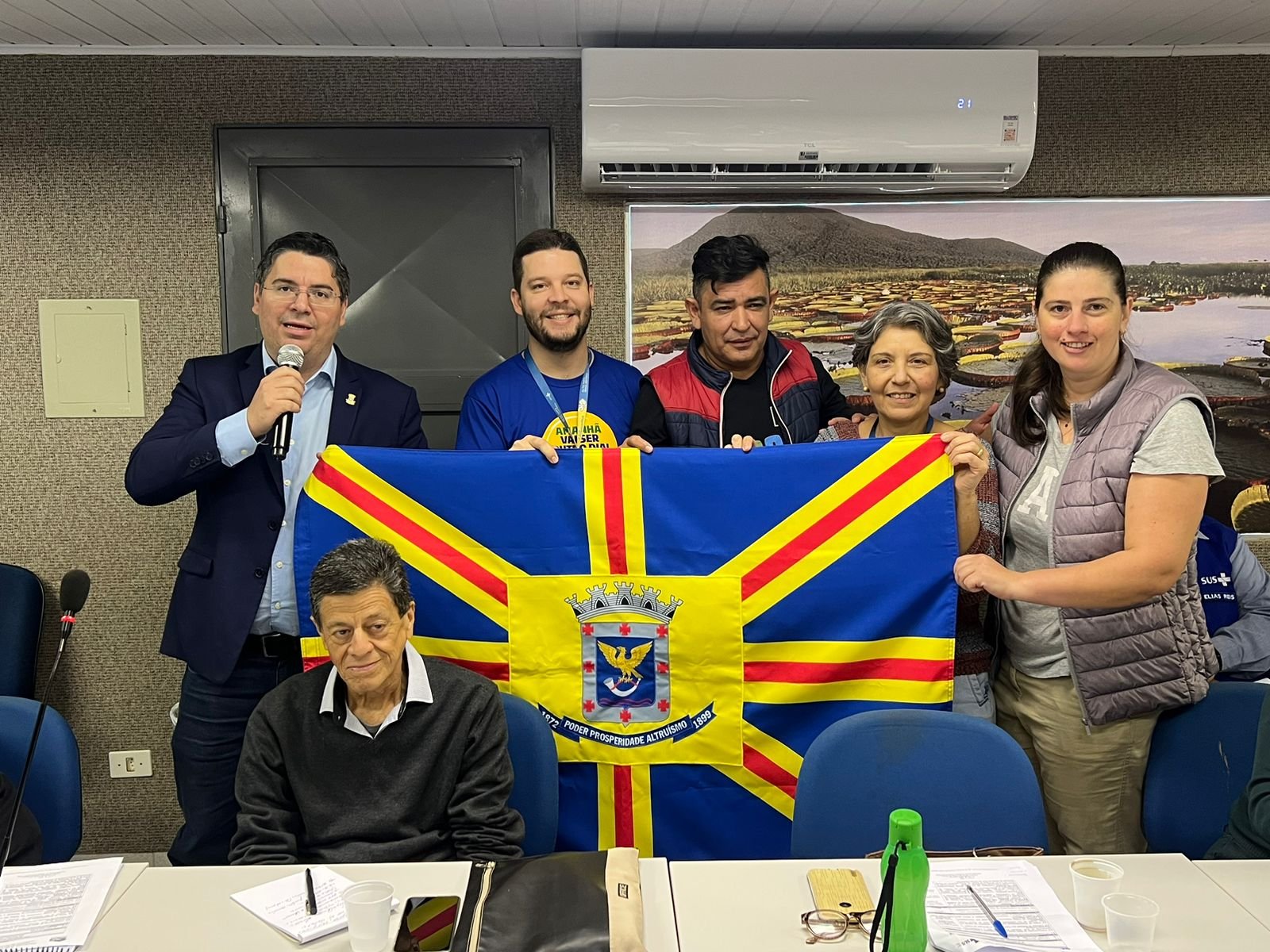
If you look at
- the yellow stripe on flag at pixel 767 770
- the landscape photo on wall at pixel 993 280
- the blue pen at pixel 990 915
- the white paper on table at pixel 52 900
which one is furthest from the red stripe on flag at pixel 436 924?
the landscape photo on wall at pixel 993 280

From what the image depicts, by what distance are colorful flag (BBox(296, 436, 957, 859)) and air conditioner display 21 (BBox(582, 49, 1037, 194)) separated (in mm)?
1239

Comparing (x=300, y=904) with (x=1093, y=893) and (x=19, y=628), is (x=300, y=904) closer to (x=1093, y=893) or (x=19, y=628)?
(x=1093, y=893)

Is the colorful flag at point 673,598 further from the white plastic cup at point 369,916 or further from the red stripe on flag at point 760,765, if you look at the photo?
the white plastic cup at point 369,916

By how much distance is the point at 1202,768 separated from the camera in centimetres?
231

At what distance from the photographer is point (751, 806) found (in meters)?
2.51

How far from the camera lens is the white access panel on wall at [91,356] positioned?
140 inches

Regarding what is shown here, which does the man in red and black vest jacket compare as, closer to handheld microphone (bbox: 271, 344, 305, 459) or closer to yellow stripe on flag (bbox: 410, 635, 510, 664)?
yellow stripe on flag (bbox: 410, 635, 510, 664)

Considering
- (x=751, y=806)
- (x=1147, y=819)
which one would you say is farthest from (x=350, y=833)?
(x=1147, y=819)

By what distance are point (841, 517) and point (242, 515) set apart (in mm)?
1493

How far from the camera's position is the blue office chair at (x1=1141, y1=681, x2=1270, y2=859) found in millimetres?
2299

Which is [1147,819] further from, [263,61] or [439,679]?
[263,61]

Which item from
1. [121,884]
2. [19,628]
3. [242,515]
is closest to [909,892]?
[121,884]

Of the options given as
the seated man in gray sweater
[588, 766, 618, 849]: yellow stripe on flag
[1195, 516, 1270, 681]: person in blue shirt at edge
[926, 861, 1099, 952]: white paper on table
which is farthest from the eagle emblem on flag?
[1195, 516, 1270, 681]: person in blue shirt at edge

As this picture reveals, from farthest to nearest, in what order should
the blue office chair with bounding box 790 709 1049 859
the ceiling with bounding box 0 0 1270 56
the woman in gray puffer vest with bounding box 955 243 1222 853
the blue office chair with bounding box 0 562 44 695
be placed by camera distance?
the blue office chair with bounding box 0 562 44 695, the ceiling with bounding box 0 0 1270 56, the woman in gray puffer vest with bounding box 955 243 1222 853, the blue office chair with bounding box 790 709 1049 859
